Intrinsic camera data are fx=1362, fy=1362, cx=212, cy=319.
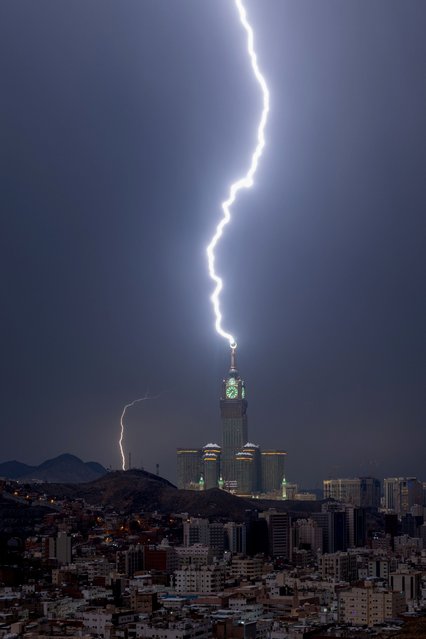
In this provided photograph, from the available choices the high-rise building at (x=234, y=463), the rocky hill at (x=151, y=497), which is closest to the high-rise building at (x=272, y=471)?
the high-rise building at (x=234, y=463)

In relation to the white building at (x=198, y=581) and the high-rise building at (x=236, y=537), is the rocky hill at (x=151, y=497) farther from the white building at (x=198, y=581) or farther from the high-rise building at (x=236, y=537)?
the white building at (x=198, y=581)

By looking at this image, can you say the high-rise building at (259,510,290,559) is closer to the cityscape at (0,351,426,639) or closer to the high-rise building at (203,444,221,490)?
the cityscape at (0,351,426,639)

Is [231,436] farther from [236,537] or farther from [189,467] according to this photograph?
[236,537]

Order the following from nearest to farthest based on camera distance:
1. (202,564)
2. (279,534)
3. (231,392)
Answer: (202,564)
(279,534)
(231,392)

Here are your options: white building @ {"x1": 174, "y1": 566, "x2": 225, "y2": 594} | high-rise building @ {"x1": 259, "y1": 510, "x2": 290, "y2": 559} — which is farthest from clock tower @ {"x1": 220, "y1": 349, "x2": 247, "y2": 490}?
white building @ {"x1": 174, "y1": 566, "x2": 225, "y2": 594}

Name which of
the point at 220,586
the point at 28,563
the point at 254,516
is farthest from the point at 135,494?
the point at 220,586

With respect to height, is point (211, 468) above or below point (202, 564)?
above

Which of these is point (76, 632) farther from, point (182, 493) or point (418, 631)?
point (182, 493)

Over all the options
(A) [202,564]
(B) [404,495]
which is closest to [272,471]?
(B) [404,495]
